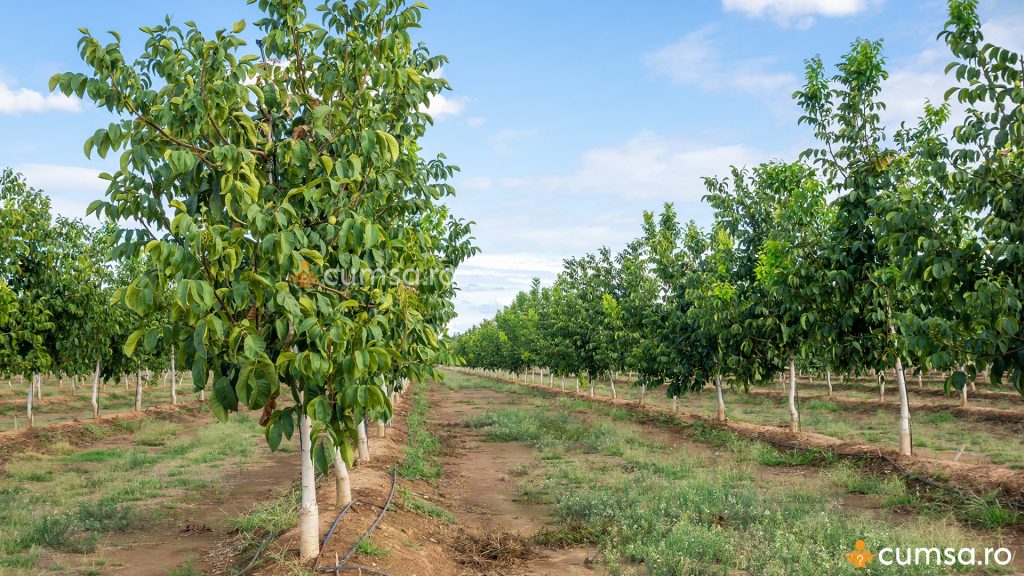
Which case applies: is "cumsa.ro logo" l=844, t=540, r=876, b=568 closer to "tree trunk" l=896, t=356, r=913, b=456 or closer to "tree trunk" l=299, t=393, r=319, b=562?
"tree trunk" l=299, t=393, r=319, b=562

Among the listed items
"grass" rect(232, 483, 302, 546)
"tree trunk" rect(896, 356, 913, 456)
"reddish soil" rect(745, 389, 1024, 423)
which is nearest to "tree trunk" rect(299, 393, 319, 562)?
"grass" rect(232, 483, 302, 546)

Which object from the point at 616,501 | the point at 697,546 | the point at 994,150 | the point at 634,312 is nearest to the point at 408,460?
the point at 616,501

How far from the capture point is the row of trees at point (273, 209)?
4.70 m

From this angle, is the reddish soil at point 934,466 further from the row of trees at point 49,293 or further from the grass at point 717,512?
the row of trees at point 49,293

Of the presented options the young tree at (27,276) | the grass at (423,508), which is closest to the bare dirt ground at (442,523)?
the grass at (423,508)

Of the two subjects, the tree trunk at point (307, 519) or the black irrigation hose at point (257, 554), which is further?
the black irrigation hose at point (257, 554)

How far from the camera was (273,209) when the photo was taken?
5.22 meters

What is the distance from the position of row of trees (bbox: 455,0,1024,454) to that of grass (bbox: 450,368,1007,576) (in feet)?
7.35

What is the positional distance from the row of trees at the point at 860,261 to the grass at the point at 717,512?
2.24 m

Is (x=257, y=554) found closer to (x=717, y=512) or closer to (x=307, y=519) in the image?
(x=307, y=519)

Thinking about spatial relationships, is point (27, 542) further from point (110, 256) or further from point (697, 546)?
point (697, 546)

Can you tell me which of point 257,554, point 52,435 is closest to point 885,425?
point 257,554

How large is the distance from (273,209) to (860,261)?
1173cm

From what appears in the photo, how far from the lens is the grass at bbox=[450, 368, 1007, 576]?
7215 mm
